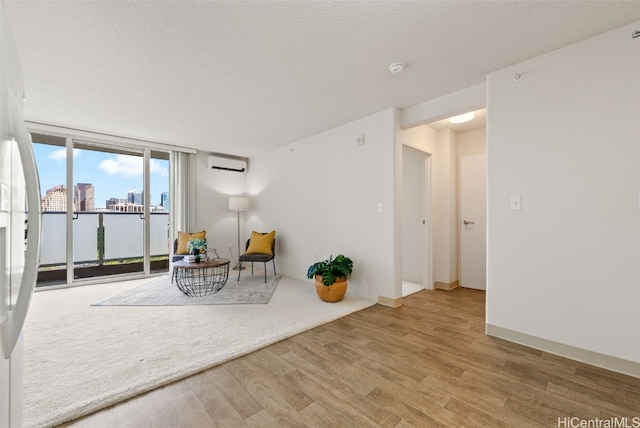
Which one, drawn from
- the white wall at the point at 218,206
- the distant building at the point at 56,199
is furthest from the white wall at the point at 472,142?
the distant building at the point at 56,199

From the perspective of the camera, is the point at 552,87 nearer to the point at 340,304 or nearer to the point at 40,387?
the point at 340,304

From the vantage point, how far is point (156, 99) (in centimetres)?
295

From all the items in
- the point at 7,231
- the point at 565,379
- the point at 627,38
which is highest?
the point at 627,38

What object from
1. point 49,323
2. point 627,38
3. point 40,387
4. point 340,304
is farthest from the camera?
point 340,304

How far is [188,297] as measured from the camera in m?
3.59

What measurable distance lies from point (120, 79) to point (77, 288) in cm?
337

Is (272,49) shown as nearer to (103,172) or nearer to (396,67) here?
(396,67)

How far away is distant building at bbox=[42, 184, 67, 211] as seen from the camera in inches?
158

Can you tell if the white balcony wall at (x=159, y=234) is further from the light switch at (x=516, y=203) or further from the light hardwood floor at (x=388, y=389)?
the light switch at (x=516, y=203)

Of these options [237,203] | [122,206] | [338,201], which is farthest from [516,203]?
[122,206]

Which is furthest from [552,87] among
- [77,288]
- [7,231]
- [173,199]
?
[77,288]

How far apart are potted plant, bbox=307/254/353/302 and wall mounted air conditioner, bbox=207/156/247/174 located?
3342 millimetres

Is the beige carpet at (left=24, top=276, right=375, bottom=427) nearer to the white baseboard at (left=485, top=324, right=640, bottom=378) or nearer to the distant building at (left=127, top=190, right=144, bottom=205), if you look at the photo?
the white baseboard at (left=485, top=324, right=640, bottom=378)

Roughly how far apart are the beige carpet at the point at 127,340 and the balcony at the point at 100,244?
806 millimetres
